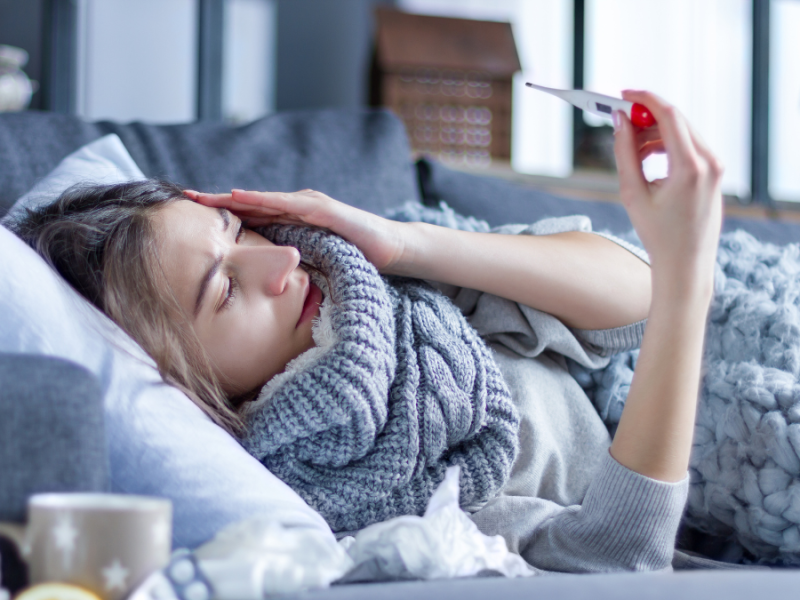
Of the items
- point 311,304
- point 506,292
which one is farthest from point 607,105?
point 311,304

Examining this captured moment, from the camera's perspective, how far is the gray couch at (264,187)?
395mm

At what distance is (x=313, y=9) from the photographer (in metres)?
2.83

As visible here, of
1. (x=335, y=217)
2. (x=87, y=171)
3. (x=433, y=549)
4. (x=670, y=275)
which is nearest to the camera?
(x=433, y=549)

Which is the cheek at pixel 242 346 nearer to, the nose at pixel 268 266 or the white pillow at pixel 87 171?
the nose at pixel 268 266

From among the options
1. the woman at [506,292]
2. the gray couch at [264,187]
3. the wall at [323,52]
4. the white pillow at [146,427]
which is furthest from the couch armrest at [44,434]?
the wall at [323,52]

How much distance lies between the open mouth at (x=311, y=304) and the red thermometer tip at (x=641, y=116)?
41 centimetres

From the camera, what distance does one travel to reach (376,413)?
68 centimetres

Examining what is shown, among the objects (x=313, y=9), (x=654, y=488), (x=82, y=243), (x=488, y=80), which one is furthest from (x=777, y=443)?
(x=313, y=9)

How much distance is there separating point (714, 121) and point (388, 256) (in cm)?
238

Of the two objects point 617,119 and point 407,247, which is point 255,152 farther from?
point 617,119

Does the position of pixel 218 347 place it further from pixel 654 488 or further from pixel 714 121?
pixel 714 121

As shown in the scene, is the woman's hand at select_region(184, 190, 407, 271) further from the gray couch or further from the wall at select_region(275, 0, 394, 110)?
the wall at select_region(275, 0, 394, 110)

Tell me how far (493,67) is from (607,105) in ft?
5.52

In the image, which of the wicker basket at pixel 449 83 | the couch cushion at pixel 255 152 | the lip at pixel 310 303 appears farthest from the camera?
→ the wicker basket at pixel 449 83
